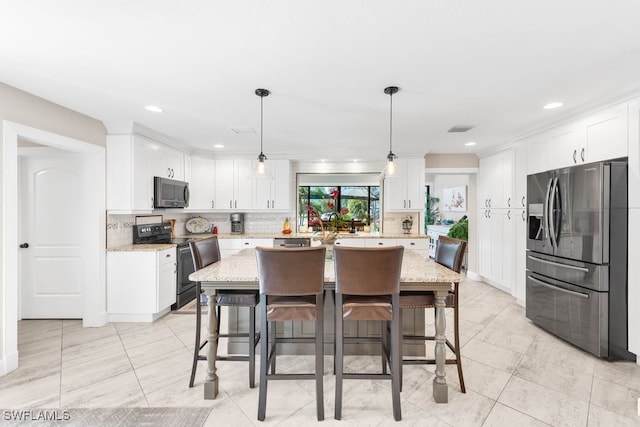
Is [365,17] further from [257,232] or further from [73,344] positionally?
[257,232]

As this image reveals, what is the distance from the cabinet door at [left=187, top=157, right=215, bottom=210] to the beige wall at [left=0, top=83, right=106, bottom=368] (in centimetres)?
161

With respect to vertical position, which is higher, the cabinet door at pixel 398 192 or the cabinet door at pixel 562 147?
the cabinet door at pixel 562 147

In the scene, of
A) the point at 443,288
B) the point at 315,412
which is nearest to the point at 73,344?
the point at 315,412

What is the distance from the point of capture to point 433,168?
17.6ft

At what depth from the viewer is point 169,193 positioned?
4.12m

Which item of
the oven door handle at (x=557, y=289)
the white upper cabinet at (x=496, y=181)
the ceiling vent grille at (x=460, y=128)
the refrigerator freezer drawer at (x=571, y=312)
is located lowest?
the refrigerator freezer drawer at (x=571, y=312)

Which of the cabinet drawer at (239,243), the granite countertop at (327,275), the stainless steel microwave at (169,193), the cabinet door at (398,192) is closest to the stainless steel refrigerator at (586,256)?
the granite countertop at (327,275)

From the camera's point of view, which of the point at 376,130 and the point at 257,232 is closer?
the point at 376,130

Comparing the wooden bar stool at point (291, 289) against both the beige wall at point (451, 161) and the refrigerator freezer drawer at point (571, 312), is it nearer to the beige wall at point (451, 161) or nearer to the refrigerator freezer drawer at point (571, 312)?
the refrigerator freezer drawer at point (571, 312)

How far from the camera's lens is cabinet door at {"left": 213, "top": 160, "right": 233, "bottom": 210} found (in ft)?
17.1

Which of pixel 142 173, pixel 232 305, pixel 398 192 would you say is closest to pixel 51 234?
pixel 142 173

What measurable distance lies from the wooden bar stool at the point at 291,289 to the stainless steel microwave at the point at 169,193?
279 cm

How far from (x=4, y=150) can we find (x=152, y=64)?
4.86ft

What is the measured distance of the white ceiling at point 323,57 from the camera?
153cm
